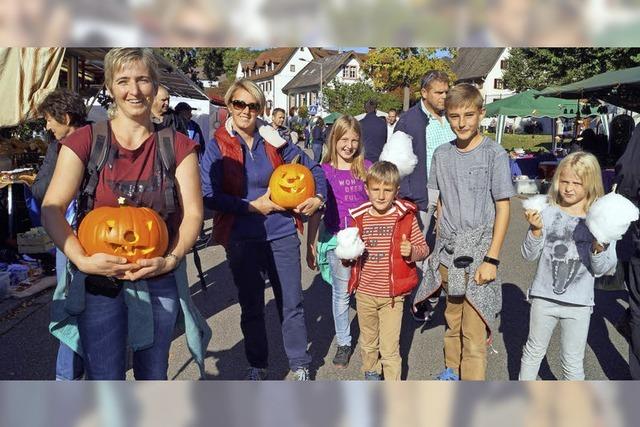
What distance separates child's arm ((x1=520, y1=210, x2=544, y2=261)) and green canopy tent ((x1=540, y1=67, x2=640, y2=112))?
925 centimetres

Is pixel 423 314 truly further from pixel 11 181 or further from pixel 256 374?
pixel 11 181

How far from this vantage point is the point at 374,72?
38.1 m

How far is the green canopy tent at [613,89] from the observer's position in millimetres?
11586

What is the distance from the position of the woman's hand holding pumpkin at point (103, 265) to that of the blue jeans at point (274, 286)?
148 centimetres

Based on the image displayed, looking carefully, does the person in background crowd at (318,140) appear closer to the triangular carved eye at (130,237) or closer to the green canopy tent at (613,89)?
the green canopy tent at (613,89)

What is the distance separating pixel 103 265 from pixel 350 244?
1720mm

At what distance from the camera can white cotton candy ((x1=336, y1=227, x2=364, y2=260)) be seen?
348 centimetres

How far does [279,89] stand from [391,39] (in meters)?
71.0

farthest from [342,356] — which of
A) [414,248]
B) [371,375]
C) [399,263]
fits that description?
[414,248]

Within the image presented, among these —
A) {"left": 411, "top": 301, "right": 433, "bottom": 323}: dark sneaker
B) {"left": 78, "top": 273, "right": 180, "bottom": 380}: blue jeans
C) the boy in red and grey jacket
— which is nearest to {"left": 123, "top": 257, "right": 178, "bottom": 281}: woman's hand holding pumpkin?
{"left": 78, "top": 273, "right": 180, "bottom": 380}: blue jeans

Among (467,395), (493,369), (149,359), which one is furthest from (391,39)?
(493,369)

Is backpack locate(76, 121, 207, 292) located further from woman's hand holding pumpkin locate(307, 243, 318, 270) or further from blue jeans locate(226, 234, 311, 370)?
woman's hand holding pumpkin locate(307, 243, 318, 270)

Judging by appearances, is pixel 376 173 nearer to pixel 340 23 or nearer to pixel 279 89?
pixel 340 23

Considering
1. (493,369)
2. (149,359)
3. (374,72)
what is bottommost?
(493,369)
